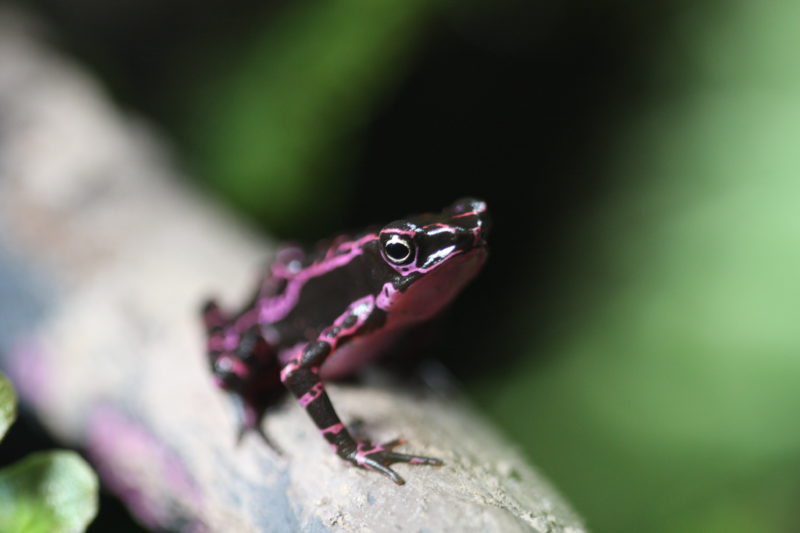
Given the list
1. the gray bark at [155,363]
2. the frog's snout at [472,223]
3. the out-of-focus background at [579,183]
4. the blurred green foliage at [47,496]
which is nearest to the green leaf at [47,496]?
the blurred green foliage at [47,496]

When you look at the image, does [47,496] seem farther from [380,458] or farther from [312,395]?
[380,458]

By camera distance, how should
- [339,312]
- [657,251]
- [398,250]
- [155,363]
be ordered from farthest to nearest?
[657,251], [155,363], [339,312], [398,250]

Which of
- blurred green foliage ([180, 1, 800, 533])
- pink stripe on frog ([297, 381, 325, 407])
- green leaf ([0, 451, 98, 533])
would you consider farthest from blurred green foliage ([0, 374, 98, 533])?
blurred green foliage ([180, 1, 800, 533])

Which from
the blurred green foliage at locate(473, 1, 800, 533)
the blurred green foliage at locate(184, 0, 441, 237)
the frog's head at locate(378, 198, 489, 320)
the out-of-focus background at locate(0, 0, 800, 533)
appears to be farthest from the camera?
the blurred green foliage at locate(184, 0, 441, 237)

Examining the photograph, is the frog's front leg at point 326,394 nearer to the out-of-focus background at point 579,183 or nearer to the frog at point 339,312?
the frog at point 339,312

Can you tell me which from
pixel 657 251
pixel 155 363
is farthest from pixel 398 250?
pixel 657 251

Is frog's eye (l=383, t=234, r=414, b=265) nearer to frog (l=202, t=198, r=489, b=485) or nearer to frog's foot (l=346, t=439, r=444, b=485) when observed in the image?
→ frog (l=202, t=198, r=489, b=485)
